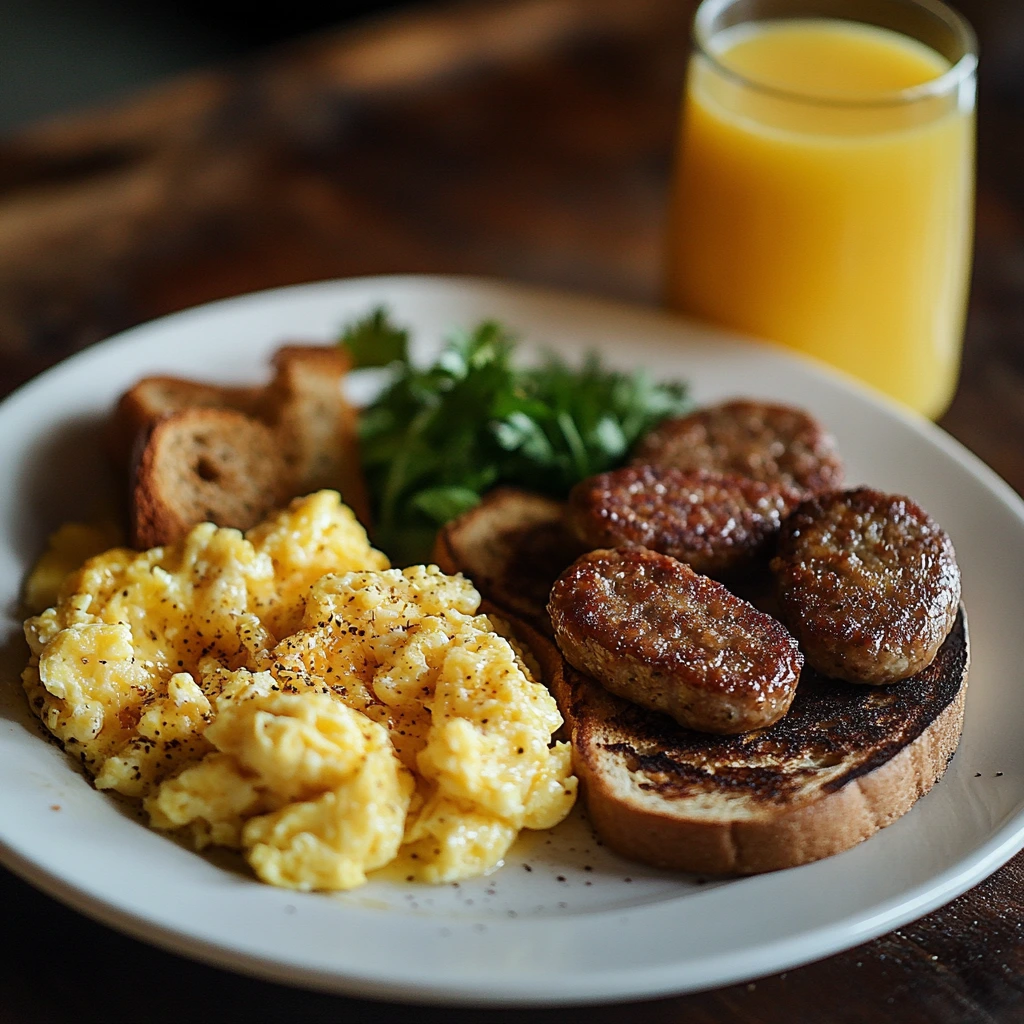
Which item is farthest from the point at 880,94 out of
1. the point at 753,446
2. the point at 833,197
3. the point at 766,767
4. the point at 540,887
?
the point at 540,887

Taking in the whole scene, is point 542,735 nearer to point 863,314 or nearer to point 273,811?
point 273,811

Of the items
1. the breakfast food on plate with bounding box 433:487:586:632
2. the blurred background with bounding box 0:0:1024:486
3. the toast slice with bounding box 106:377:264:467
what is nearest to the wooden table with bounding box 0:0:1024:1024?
the blurred background with bounding box 0:0:1024:486

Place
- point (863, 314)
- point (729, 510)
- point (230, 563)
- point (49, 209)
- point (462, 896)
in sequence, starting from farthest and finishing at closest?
point (49, 209)
point (863, 314)
point (729, 510)
point (230, 563)
point (462, 896)

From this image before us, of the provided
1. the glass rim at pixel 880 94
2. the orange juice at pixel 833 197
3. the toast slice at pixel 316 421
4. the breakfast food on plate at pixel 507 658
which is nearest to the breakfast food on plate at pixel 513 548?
the breakfast food on plate at pixel 507 658

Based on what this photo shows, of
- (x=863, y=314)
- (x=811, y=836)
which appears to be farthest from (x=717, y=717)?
(x=863, y=314)

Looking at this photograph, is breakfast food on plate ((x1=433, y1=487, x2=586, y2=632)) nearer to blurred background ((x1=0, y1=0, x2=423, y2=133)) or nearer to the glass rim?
the glass rim

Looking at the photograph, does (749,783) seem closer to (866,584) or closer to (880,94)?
(866,584)

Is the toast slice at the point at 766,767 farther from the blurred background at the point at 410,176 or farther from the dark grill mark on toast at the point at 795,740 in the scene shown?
the blurred background at the point at 410,176
